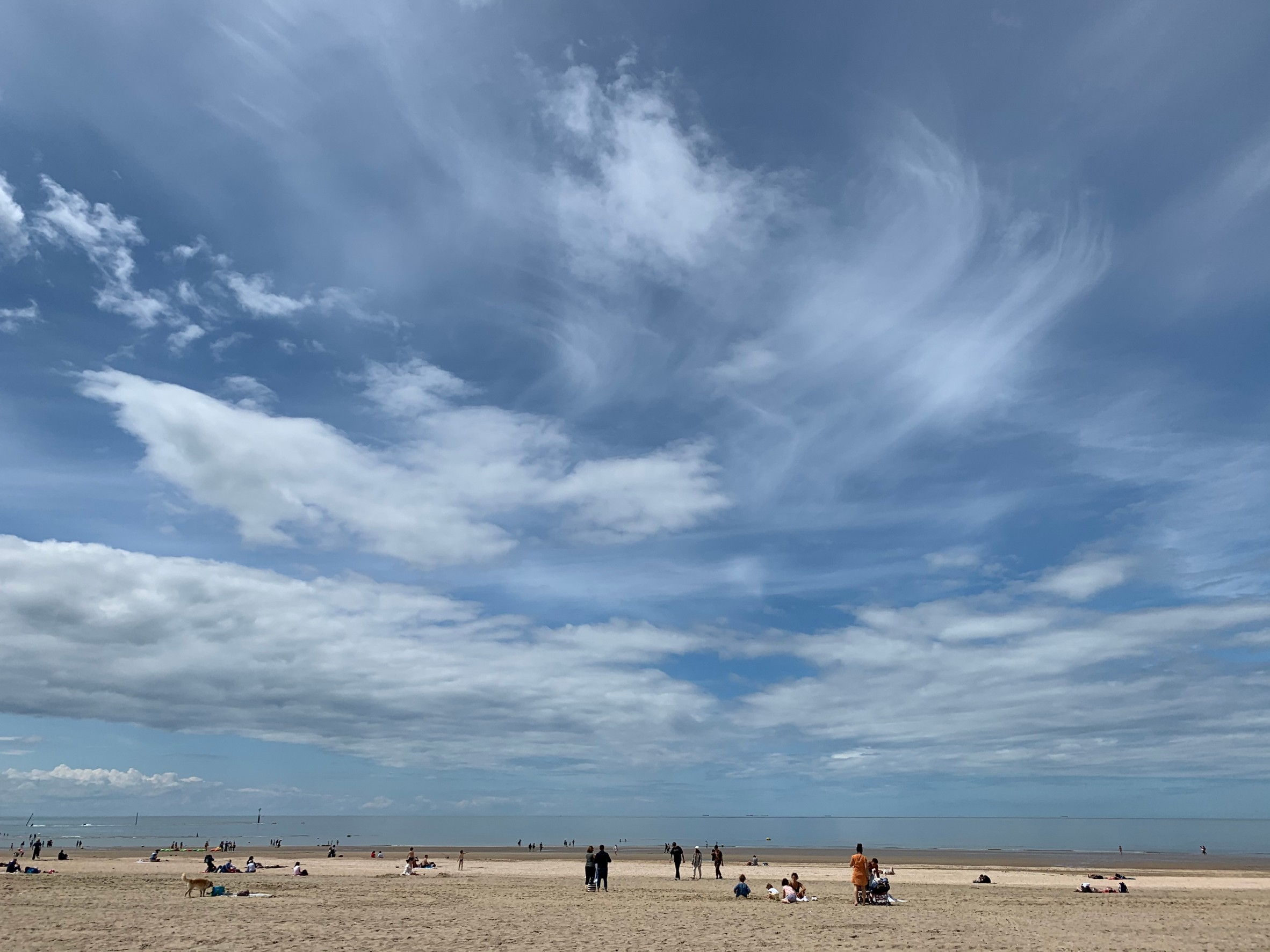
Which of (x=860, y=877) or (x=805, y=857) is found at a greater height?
(x=860, y=877)

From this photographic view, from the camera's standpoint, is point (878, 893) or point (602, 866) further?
point (602, 866)

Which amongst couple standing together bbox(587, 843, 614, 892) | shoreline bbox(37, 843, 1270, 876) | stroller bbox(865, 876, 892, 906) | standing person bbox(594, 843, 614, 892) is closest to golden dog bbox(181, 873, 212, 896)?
couple standing together bbox(587, 843, 614, 892)

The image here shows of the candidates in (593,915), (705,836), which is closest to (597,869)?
(593,915)

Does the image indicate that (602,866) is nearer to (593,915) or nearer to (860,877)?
(593,915)

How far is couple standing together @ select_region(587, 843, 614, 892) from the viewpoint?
115 ft

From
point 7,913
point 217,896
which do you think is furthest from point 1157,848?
point 7,913

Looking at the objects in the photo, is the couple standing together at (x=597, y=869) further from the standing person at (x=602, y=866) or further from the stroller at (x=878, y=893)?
the stroller at (x=878, y=893)

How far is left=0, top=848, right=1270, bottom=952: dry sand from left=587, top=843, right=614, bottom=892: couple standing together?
1222 mm

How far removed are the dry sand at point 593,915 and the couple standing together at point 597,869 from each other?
122cm

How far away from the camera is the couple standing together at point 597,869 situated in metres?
35.0

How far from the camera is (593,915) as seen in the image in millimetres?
25578

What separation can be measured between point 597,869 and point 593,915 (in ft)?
39.1

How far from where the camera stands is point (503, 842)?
120m

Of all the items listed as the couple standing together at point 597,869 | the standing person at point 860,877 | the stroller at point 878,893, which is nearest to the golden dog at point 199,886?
the couple standing together at point 597,869
